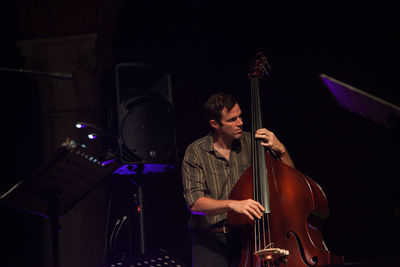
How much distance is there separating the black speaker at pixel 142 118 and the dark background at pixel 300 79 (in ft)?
3.23

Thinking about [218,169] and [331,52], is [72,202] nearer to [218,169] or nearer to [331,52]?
[218,169]

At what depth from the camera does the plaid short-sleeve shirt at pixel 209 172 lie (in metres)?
2.84

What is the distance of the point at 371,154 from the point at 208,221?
4.88 feet

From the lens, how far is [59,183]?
2.52 m

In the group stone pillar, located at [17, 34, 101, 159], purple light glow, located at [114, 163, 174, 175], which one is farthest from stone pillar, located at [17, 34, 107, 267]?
purple light glow, located at [114, 163, 174, 175]

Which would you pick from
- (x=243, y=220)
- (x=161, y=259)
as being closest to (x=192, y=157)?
(x=243, y=220)

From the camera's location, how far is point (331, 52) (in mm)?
3736

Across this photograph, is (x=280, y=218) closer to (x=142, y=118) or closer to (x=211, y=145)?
(x=211, y=145)

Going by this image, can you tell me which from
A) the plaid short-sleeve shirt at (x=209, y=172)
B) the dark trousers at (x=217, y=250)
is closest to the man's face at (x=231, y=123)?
the plaid short-sleeve shirt at (x=209, y=172)

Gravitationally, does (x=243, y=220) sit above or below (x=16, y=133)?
below

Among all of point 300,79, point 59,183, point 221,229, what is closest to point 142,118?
point 59,183

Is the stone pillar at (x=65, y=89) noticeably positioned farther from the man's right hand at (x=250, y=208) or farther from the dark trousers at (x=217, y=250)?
the man's right hand at (x=250, y=208)

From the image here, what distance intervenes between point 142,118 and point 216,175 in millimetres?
608

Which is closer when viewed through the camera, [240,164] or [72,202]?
[72,202]
